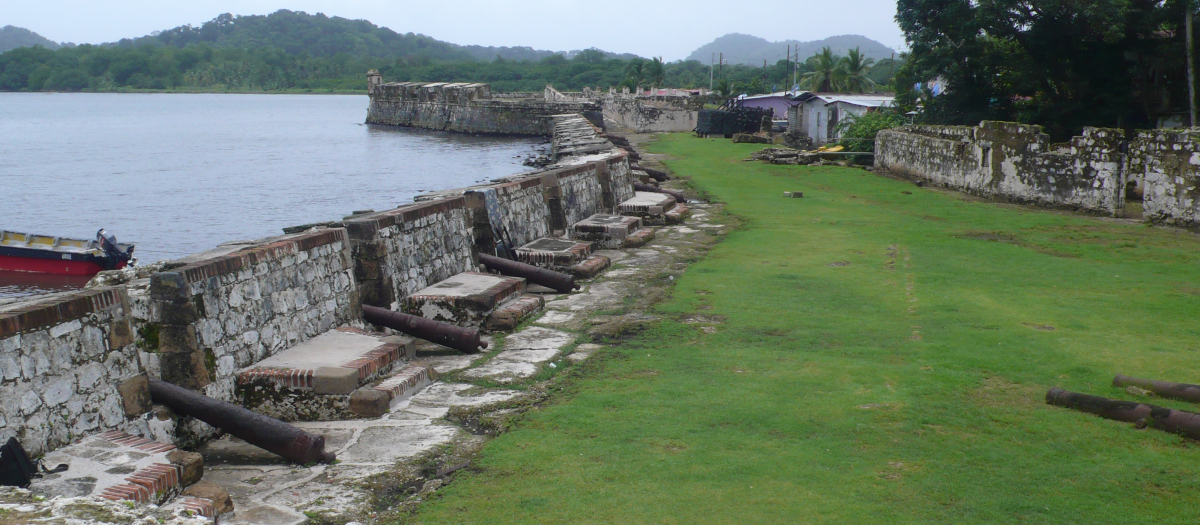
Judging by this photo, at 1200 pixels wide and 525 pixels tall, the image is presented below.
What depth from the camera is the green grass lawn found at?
16.7ft

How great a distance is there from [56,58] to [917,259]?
16652 cm

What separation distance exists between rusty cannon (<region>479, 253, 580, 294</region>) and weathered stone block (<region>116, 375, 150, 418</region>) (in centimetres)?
559

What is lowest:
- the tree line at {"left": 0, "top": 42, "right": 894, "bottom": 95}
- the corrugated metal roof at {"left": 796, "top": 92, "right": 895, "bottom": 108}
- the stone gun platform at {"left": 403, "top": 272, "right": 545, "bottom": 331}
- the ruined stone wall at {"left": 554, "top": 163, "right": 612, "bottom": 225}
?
the stone gun platform at {"left": 403, "top": 272, "right": 545, "bottom": 331}

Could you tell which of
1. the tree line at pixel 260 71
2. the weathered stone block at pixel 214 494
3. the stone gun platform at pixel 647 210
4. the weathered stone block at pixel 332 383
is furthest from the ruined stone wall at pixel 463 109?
the weathered stone block at pixel 214 494

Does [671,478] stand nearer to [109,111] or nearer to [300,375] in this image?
[300,375]

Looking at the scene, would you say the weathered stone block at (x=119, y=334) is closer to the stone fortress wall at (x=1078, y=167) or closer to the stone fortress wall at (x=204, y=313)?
the stone fortress wall at (x=204, y=313)

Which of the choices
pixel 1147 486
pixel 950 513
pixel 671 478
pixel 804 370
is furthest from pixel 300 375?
pixel 1147 486

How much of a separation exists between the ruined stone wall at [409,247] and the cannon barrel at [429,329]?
382 mm

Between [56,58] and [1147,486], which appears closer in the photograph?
[1147,486]

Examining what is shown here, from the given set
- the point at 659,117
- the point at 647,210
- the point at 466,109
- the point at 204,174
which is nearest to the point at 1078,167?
the point at 647,210

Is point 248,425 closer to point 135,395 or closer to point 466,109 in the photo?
point 135,395

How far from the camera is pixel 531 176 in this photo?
14.4 metres

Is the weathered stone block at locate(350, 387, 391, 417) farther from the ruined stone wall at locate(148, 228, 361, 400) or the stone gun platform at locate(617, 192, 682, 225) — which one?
the stone gun platform at locate(617, 192, 682, 225)

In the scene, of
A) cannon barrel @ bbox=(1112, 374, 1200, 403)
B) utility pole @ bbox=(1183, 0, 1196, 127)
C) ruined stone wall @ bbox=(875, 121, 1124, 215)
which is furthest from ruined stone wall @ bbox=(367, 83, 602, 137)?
cannon barrel @ bbox=(1112, 374, 1200, 403)
